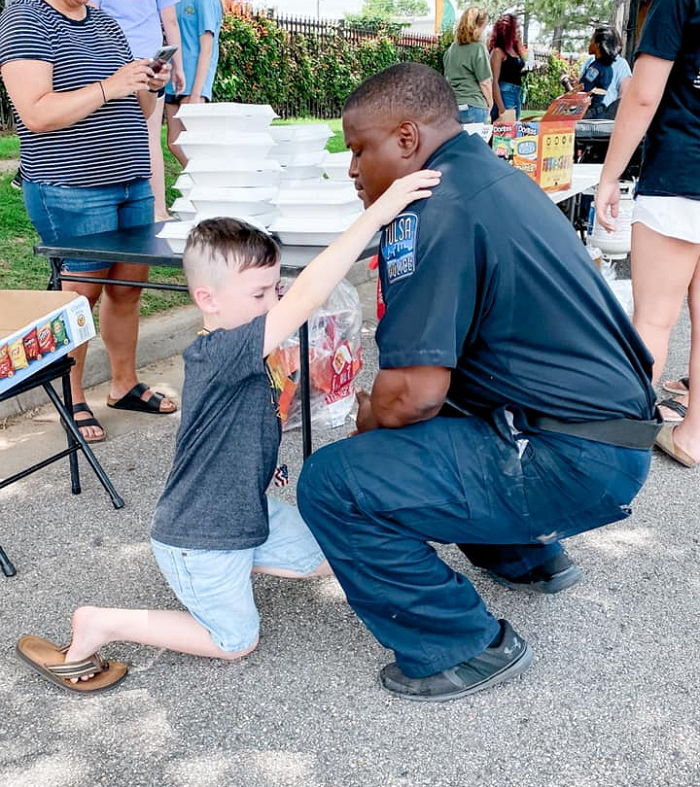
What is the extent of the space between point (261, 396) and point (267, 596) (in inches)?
30.2

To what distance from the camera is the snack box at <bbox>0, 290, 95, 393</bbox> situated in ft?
7.98

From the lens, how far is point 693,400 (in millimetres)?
3316

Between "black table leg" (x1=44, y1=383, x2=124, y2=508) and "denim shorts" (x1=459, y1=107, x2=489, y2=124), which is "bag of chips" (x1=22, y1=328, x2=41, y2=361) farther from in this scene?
"denim shorts" (x1=459, y1=107, x2=489, y2=124)

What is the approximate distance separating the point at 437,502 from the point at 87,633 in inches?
36.3

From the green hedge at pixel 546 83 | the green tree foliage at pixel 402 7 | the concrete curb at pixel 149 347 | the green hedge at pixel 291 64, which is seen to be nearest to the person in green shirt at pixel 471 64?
the green hedge at pixel 291 64

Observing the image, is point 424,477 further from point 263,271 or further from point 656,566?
point 656,566

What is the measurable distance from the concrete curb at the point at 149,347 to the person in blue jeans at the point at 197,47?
140 cm

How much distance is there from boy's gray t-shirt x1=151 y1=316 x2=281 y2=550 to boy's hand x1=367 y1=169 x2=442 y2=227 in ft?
1.59

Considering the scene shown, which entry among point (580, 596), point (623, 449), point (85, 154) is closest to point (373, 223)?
point (623, 449)

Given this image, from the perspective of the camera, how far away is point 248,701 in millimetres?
2020

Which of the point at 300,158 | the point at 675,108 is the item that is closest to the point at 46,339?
the point at 300,158

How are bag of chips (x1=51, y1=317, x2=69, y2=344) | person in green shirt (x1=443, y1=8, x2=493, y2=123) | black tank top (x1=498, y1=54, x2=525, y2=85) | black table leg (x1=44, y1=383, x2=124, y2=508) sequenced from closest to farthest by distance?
1. bag of chips (x1=51, y1=317, x2=69, y2=344)
2. black table leg (x1=44, y1=383, x2=124, y2=508)
3. person in green shirt (x1=443, y1=8, x2=493, y2=123)
4. black tank top (x1=498, y1=54, x2=525, y2=85)

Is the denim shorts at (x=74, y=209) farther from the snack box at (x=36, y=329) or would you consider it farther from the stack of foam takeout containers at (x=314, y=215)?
the stack of foam takeout containers at (x=314, y=215)

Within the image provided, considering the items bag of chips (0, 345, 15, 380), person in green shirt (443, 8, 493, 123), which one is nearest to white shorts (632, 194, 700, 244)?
bag of chips (0, 345, 15, 380)
